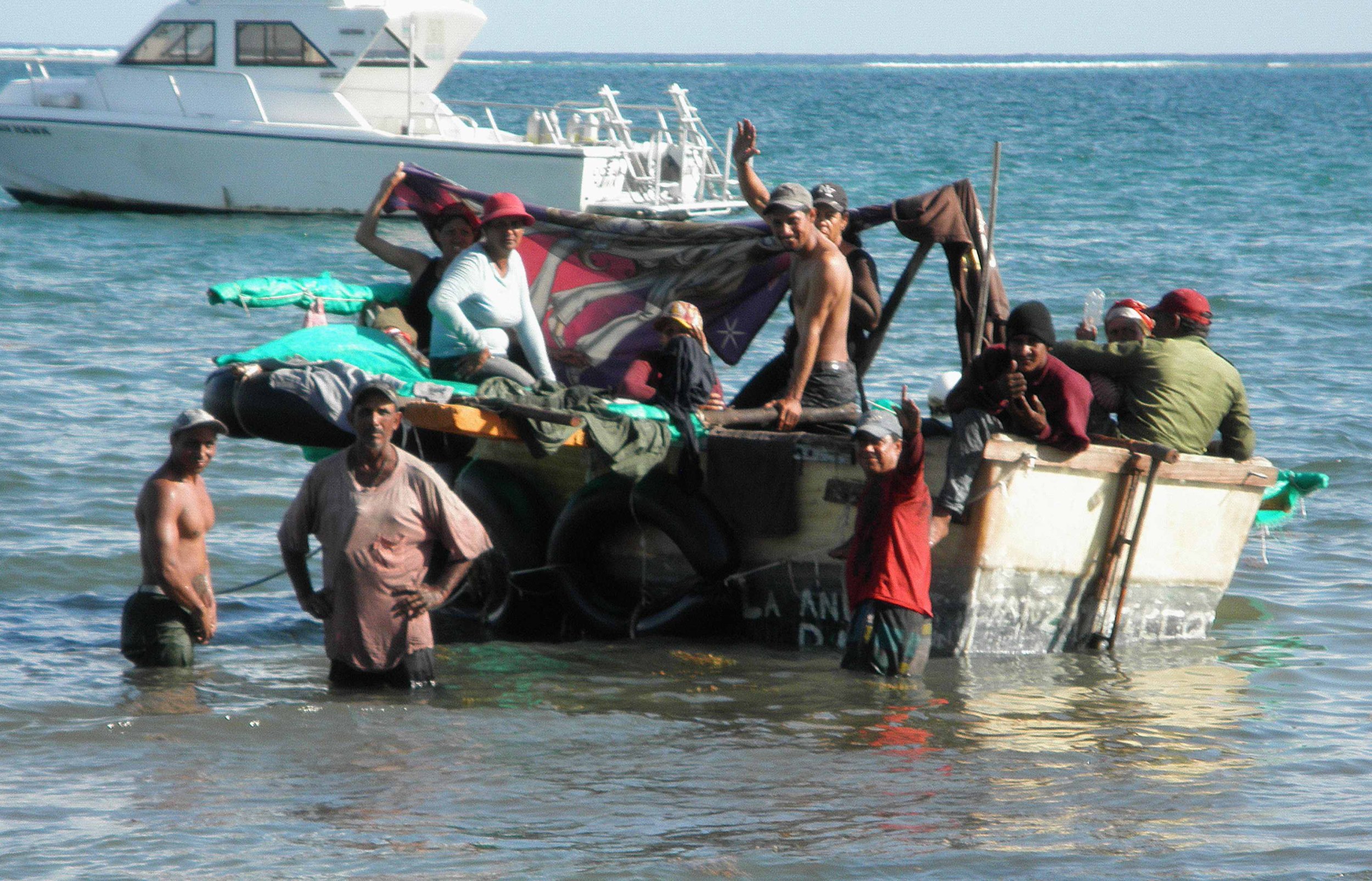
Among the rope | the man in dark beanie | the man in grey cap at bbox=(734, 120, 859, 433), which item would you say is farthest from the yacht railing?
the man in dark beanie

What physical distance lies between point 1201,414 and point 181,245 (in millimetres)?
18977

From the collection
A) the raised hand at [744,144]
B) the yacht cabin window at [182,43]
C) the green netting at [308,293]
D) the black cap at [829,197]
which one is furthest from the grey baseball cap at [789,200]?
the yacht cabin window at [182,43]

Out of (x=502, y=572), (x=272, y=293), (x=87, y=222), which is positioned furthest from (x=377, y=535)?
(x=87, y=222)

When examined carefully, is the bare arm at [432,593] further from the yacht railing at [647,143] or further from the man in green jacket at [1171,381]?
the yacht railing at [647,143]

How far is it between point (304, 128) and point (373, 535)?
19141 millimetres

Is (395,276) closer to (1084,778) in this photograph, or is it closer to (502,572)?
(502,572)

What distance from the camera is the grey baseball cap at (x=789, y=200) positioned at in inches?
302

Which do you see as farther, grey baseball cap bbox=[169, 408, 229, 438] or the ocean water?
grey baseball cap bbox=[169, 408, 229, 438]

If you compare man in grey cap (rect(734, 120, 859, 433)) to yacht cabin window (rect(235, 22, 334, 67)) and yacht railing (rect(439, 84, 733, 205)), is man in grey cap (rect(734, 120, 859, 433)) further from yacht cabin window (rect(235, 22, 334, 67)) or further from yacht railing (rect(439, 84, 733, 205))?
yacht cabin window (rect(235, 22, 334, 67))

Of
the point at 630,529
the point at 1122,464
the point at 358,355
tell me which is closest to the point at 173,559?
the point at 358,355

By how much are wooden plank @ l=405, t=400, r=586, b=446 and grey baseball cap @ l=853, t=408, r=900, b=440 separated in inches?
59.0

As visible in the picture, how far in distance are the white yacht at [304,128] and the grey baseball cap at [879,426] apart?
16.9 metres

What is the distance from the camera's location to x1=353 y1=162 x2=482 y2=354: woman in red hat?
9.04 m

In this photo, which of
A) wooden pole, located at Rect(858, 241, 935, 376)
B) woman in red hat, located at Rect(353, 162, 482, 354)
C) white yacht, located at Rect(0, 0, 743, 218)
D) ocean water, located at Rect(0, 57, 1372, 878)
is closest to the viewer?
ocean water, located at Rect(0, 57, 1372, 878)
